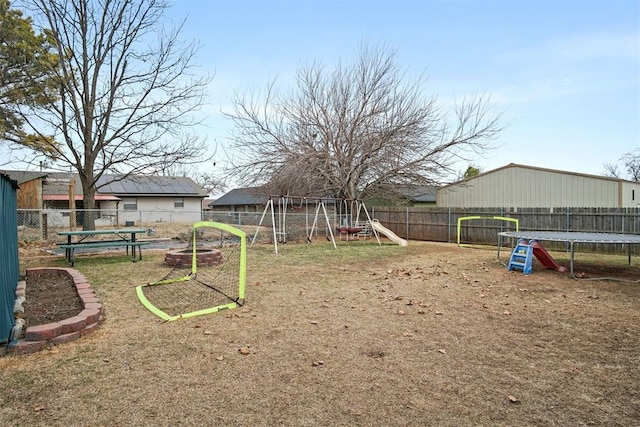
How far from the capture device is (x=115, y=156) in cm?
1376

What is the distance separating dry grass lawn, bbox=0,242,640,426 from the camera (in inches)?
102

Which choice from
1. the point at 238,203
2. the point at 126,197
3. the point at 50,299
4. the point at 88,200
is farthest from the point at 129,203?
the point at 50,299

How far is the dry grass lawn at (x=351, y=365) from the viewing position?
2.58 metres

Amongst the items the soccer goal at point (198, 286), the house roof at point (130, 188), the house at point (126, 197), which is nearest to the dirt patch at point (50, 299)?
the soccer goal at point (198, 286)

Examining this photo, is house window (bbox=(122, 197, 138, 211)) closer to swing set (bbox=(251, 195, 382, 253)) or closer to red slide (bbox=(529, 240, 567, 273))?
swing set (bbox=(251, 195, 382, 253))

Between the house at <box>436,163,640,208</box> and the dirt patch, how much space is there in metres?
18.0

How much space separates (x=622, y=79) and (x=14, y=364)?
50.0 feet

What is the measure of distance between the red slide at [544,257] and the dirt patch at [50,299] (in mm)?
8600

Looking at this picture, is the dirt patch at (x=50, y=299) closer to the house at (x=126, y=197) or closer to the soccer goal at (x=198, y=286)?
the soccer goal at (x=198, y=286)

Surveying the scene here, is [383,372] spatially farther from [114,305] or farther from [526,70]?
[526,70]

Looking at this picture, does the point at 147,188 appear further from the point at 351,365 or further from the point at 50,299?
the point at 351,365

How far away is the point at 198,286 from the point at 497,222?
41.9ft

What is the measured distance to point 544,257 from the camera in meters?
8.77

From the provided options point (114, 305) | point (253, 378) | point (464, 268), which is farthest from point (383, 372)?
point (464, 268)
